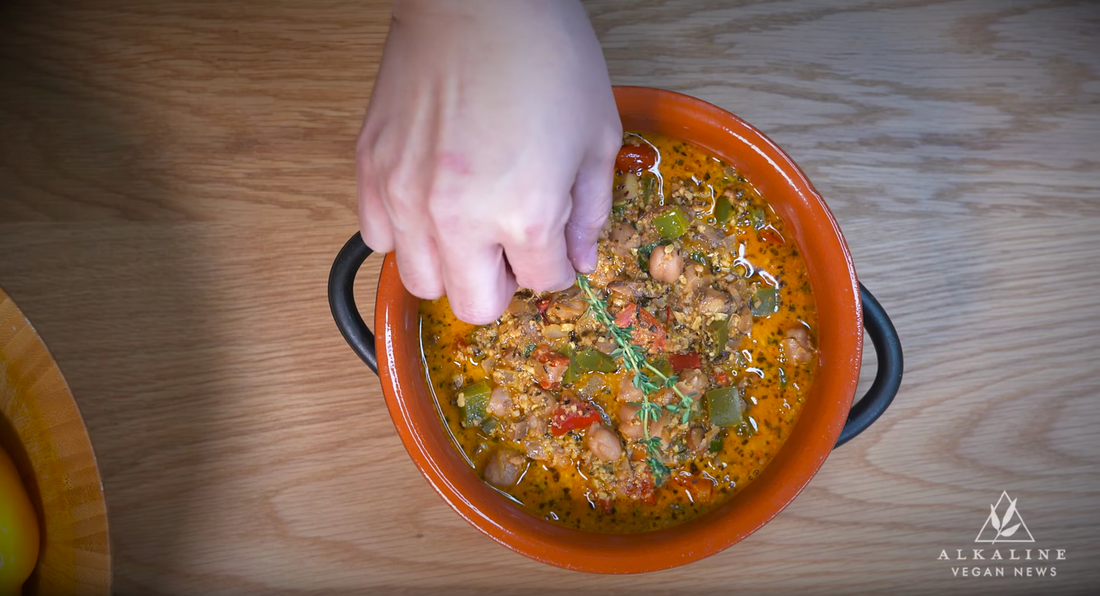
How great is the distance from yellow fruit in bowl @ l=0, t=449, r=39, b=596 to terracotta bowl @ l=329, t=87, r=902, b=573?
1.85 ft

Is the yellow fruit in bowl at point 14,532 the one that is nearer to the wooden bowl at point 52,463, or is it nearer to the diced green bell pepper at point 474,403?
the wooden bowl at point 52,463

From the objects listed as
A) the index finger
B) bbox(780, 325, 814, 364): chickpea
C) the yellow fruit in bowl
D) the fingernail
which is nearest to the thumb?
the fingernail

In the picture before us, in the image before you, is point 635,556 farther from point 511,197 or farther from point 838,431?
point 511,197

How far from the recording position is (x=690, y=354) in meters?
1.08

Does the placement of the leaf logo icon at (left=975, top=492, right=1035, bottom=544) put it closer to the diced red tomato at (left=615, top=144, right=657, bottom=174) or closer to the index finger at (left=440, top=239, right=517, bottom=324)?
the diced red tomato at (left=615, top=144, right=657, bottom=174)

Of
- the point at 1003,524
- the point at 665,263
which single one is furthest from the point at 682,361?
the point at 1003,524

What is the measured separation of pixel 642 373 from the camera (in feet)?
3.43

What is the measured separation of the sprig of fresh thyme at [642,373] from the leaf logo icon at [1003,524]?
2.42 ft

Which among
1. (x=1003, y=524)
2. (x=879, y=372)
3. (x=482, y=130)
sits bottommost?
(x=1003, y=524)

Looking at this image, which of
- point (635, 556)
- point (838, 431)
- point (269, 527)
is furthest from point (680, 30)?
point (269, 527)

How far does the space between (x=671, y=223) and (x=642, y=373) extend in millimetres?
236

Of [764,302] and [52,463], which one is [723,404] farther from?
[52,463]

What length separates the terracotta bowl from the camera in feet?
3.33

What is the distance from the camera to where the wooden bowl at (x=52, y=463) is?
39.8 inches
